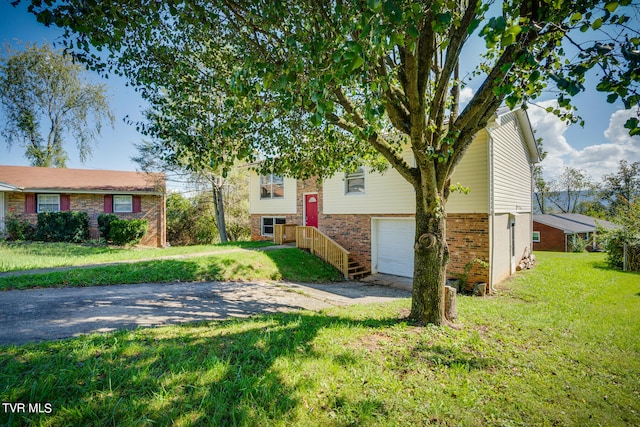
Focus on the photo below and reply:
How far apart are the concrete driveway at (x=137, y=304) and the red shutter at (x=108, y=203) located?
44.5 feet

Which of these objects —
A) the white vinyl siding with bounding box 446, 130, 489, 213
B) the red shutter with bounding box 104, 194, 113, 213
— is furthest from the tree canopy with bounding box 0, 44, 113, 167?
the white vinyl siding with bounding box 446, 130, 489, 213

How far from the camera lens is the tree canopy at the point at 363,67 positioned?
272cm

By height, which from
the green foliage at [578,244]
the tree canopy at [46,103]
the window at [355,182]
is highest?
the tree canopy at [46,103]

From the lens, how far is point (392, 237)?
39.8 feet

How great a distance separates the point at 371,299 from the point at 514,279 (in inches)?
253

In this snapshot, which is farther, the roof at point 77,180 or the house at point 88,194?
the roof at point 77,180

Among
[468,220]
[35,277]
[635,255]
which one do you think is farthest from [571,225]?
[35,277]

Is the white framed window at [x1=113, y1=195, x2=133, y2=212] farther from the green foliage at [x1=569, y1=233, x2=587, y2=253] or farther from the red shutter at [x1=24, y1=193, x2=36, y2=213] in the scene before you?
the green foliage at [x1=569, y1=233, x2=587, y2=253]

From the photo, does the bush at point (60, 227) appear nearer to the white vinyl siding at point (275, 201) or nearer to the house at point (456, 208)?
the white vinyl siding at point (275, 201)

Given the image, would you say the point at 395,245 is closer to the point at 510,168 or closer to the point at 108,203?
the point at 510,168

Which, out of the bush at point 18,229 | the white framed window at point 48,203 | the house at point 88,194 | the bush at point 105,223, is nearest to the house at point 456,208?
the house at point 88,194

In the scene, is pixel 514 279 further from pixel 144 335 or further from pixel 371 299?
pixel 144 335

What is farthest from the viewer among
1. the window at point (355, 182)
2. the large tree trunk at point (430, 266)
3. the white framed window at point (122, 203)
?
the white framed window at point (122, 203)

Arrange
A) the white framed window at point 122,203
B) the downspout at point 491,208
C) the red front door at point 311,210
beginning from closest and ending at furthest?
the downspout at point 491,208, the red front door at point 311,210, the white framed window at point 122,203
